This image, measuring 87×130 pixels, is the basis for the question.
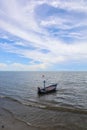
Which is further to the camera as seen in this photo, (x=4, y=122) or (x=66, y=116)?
(x=66, y=116)

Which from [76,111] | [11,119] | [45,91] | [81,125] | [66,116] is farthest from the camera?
[45,91]

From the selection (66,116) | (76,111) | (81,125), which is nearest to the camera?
(81,125)

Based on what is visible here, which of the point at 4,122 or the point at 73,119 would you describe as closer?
the point at 4,122

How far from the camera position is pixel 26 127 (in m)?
15.9

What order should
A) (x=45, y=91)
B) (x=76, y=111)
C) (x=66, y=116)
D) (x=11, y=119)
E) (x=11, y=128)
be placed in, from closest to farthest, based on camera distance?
(x=11, y=128)
(x=11, y=119)
(x=66, y=116)
(x=76, y=111)
(x=45, y=91)

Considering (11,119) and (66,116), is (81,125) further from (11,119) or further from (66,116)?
(11,119)

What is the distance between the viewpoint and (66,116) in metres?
19.9

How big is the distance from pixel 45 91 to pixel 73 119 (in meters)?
22.4

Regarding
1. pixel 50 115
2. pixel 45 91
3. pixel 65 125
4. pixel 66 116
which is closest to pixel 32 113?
pixel 50 115

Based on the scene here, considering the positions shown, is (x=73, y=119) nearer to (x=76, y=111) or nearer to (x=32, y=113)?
(x=76, y=111)

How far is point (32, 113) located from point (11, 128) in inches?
236

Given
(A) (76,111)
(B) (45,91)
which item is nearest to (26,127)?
(A) (76,111)

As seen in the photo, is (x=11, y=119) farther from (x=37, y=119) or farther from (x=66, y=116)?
(x=66, y=116)

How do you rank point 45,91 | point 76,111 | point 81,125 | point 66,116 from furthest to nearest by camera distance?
point 45,91, point 76,111, point 66,116, point 81,125
